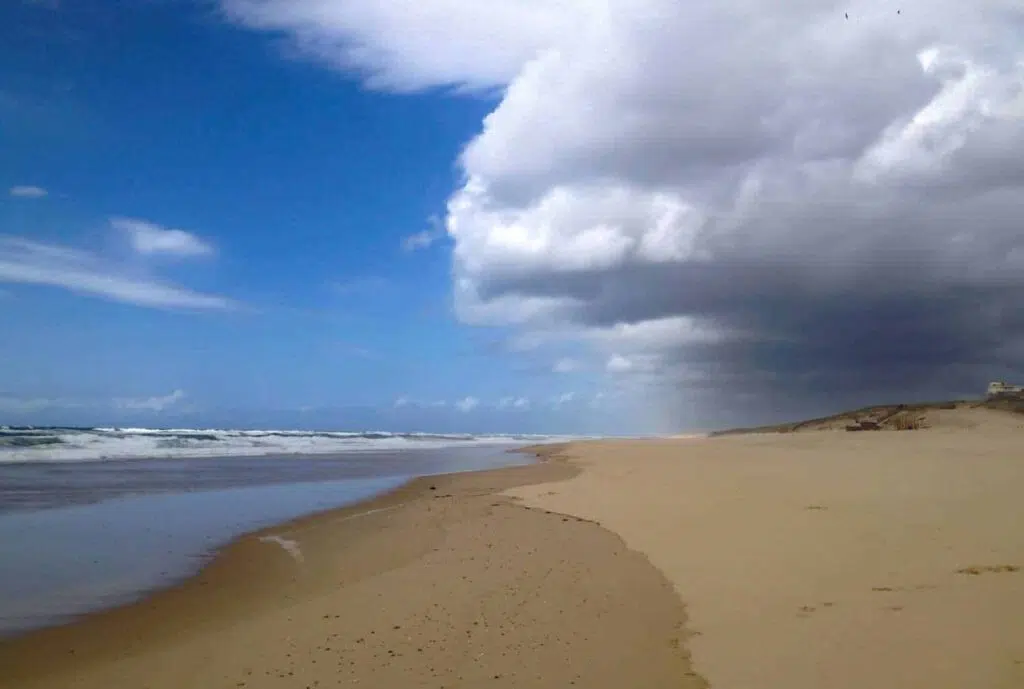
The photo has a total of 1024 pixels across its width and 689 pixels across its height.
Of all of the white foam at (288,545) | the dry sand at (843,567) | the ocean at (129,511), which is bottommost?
the white foam at (288,545)

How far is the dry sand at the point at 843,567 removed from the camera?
5480mm

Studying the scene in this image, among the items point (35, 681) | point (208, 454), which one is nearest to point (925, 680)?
point (35, 681)

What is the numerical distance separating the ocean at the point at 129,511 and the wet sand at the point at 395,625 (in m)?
0.85

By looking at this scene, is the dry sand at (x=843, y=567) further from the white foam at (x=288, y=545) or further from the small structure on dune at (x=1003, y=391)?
the small structure on dune at (x=1003, y=391)

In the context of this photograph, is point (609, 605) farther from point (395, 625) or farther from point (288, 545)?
point (288, 545)

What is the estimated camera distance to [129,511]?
1602cm

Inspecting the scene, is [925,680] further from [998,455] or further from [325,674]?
[998,455]

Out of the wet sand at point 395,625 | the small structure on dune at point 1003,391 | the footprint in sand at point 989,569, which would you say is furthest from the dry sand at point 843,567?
the small structure on dune at point 1003,391

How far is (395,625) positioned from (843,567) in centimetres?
518

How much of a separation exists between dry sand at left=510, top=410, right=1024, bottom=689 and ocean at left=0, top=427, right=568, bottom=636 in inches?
266

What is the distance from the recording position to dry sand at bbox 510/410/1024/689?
5480 mm

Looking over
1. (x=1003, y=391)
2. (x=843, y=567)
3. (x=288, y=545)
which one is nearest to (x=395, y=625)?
(x=843, y=567)

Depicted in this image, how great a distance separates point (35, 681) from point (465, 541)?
655 centimetres

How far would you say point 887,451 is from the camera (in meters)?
24.0
